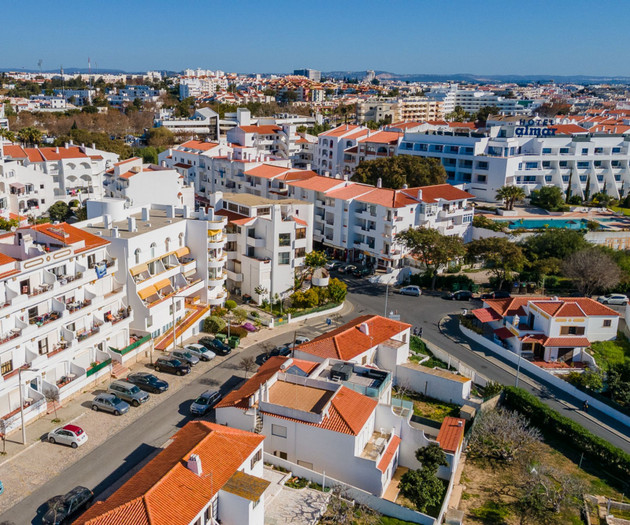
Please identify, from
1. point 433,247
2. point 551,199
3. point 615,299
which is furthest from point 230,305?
point 551,199

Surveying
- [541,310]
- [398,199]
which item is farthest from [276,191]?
[541,310]

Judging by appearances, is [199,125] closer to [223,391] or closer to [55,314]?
[55,314]

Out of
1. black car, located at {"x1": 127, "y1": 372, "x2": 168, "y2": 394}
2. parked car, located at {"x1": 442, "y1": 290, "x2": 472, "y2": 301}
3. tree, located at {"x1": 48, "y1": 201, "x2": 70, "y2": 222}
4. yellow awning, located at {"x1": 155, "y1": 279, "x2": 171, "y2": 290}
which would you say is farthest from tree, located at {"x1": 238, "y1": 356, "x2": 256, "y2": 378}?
tree, located at {"x1": 48, "y1": 201, "x2": 70, "y2": 222}

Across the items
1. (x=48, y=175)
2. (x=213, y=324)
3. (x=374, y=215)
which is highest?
(x=48, y=175)

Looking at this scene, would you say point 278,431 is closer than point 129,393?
Yes

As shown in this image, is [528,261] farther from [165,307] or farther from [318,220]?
[165,307]

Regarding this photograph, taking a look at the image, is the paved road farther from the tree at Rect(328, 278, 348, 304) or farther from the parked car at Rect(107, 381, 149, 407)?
the parked car at Rect(107, 381, 149, 407)
